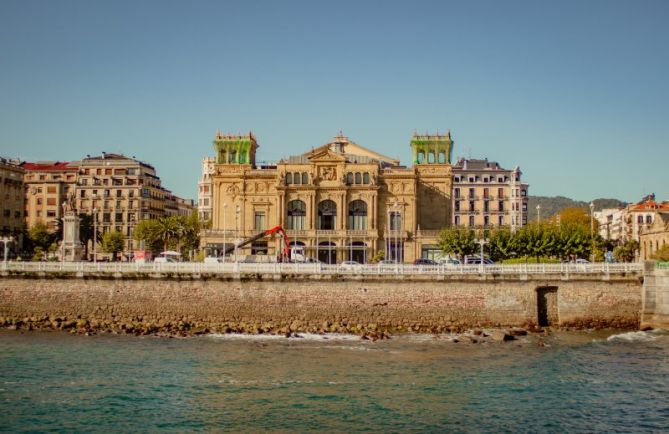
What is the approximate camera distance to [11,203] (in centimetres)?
10419

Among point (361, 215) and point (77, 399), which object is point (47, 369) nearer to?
point (77, 399)

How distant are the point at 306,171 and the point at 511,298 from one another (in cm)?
4126

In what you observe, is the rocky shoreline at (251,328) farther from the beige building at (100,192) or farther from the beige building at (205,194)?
the beige building at (205,194)

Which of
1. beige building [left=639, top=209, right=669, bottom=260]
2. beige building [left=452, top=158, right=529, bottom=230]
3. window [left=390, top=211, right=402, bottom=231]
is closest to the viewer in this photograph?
beige building [left=639, top=209, right=669, bottom=260]

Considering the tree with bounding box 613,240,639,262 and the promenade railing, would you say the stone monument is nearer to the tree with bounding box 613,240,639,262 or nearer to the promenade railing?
the promenade railing

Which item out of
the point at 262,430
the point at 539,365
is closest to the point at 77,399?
the point at 262,430

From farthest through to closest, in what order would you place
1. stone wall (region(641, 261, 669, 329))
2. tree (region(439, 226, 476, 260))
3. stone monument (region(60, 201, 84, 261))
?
tree (region(439, 226, 476, 260)) → stone monument (region(60, 201, 84, 261)) → stone wall (region(641, 261, 669, 329))

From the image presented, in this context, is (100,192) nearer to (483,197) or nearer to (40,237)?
(40,237)

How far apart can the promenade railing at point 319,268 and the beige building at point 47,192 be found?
68.8 meters

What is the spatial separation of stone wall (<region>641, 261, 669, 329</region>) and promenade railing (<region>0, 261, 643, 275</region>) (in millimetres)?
1036

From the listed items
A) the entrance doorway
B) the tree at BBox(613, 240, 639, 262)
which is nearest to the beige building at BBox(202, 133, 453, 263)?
the tree at BBox(613, 240, 639, 262)

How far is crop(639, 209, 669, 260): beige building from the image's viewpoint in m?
86.9

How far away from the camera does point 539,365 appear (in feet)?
135

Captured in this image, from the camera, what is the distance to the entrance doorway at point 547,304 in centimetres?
5372
